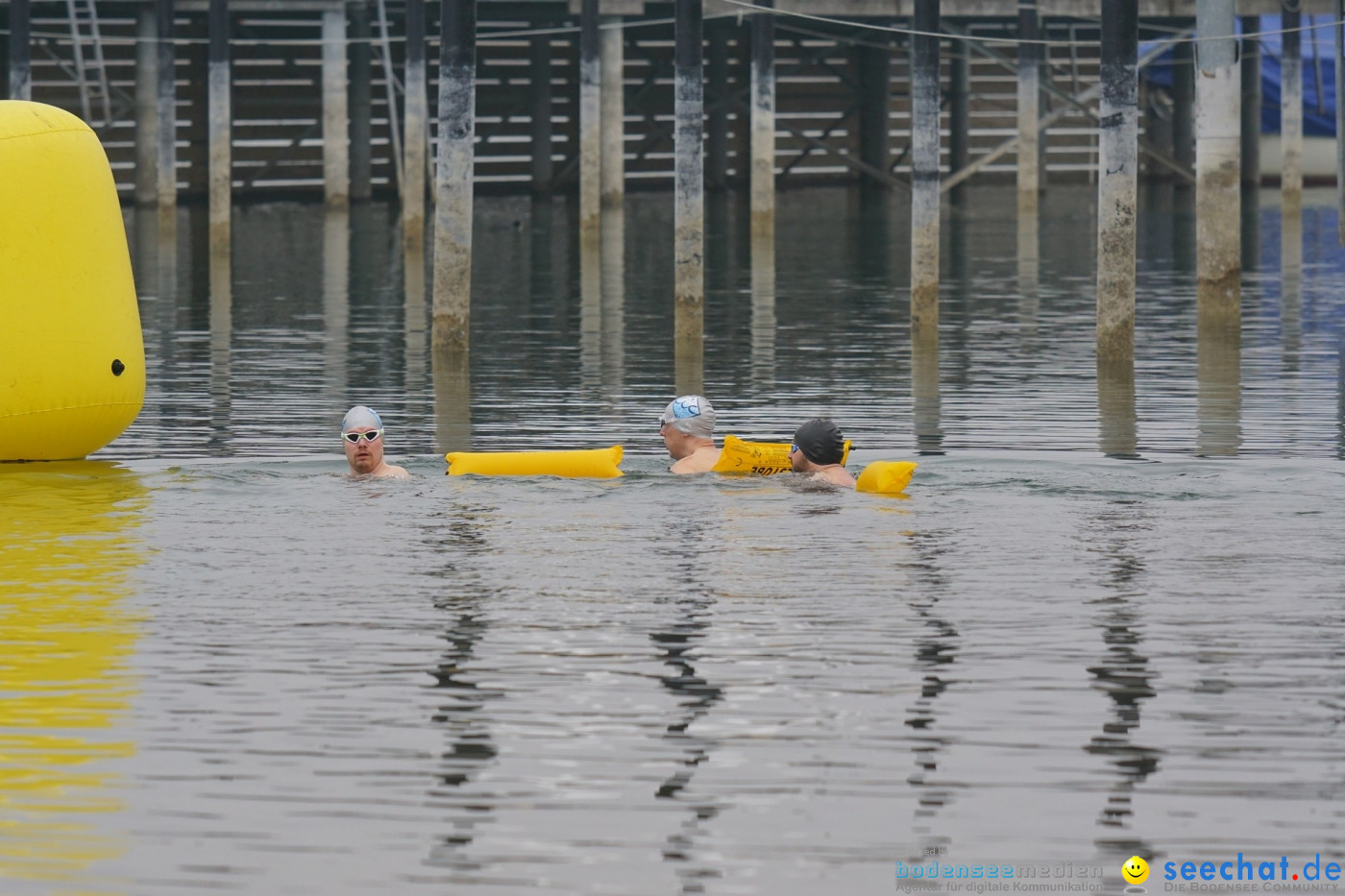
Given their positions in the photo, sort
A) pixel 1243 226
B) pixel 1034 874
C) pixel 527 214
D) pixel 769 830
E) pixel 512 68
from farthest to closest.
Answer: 1. pixel 512 68
2. pixel 527 214
3. pixel 1243 226
4. pixel 769 830
5. pixel 1034 874

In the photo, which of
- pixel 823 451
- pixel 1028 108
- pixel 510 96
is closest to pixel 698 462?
pixel 823 451

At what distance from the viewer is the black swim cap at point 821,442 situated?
12.3 m

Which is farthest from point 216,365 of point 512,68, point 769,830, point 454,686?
point 512,68

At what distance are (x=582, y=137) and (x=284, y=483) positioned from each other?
798 inches

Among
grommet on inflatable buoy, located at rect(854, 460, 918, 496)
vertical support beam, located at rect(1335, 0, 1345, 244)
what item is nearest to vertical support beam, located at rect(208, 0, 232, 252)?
vertical support beam, located at rect(1335, 0, 1345, 244)

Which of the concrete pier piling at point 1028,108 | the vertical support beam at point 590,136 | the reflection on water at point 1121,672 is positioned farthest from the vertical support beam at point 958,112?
the reflection on water at point 1121,672

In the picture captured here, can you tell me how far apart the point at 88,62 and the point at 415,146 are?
10.7 meters

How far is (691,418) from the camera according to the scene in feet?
42.0

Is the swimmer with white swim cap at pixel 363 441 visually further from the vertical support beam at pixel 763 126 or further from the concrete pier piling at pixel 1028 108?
the concrete pier piling at pixel 1028 108

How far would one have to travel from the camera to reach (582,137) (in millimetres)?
32375

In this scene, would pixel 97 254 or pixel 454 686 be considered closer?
pixel 454 686

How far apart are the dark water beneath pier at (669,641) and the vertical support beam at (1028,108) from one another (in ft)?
63.8

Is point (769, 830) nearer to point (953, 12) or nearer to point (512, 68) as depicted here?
point (953, 12)

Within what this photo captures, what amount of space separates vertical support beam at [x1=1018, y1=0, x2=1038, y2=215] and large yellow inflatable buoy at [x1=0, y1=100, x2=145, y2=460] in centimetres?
2516
